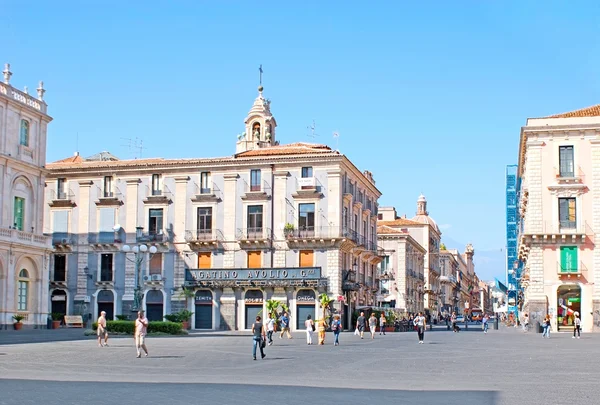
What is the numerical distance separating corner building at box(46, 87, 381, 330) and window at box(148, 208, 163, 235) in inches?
3.0

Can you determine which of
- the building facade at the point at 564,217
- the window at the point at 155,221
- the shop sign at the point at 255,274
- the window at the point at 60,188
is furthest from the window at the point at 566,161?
the window at the point at 60,188

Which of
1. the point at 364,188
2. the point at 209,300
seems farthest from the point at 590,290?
the point at 209,300

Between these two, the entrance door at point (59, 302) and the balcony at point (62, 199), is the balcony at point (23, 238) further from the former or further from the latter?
the balcony at point (62, 199)

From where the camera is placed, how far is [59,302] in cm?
6550

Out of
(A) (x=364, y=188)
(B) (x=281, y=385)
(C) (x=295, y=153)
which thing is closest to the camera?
(B) (x=281, y=385)

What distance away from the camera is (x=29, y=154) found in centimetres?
5441

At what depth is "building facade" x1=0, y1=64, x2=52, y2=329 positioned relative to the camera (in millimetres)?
51156

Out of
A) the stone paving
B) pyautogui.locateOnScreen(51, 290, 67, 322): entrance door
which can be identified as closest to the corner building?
pyautogui.locateOnScreen(51, 290, 67, 322): entrance door

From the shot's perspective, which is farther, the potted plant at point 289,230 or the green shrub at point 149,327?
the potted plant at point 289,230

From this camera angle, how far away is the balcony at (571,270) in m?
55.9

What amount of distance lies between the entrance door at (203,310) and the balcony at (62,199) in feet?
41.7

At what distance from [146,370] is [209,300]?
4021 cm

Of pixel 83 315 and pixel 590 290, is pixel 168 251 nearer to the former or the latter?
pixel 83 315

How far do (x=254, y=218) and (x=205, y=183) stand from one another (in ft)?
15.9
